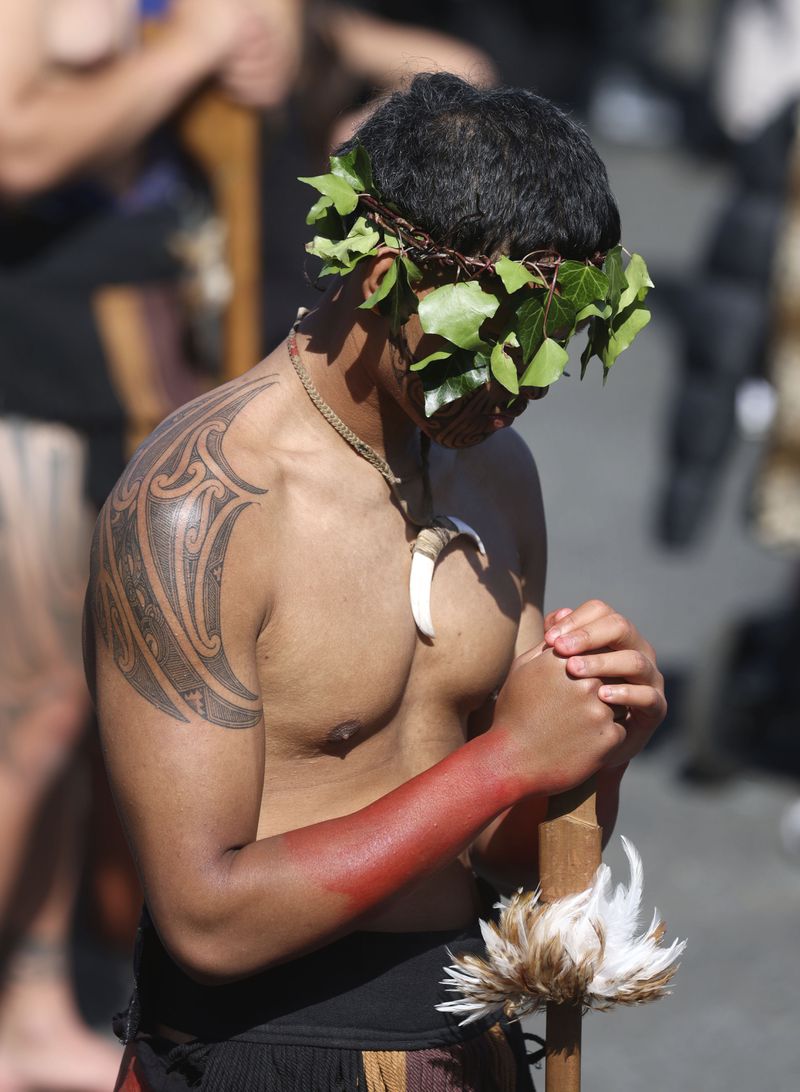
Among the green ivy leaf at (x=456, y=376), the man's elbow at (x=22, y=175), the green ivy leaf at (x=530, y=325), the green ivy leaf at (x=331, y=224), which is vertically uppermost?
the green ivy leaf at (x=331, y=224)

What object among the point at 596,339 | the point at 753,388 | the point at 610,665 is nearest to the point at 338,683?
the point at 610,665

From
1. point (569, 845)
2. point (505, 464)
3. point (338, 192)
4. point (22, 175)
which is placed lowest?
point (569, 845)

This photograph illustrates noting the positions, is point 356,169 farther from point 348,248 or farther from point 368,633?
point 368,633

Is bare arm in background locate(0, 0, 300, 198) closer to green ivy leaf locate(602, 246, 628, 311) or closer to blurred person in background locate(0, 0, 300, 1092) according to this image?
blurred person in background locate(0, 0, 300, 1092)

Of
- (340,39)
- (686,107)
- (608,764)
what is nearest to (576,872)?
(608,764)

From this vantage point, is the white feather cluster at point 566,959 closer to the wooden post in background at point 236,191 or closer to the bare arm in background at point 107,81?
the bare arm in background at point 107,81

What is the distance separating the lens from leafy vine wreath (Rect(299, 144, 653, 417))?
198cm

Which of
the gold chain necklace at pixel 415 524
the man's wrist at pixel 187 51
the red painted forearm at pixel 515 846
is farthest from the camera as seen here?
the man's wrist at pixel 187 51

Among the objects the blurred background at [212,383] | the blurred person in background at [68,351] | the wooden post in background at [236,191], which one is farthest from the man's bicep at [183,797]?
the wooden post in background at [236,191]

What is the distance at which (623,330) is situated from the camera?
7.11ft

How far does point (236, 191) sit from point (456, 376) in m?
2.60

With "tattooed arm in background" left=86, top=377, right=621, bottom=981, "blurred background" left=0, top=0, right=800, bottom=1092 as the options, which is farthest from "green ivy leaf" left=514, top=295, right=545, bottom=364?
"blurred background" left=0, top=0, right=800, bottom=1092

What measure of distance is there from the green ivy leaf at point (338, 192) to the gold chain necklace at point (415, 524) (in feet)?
0.79

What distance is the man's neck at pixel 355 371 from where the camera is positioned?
2.12 meters
